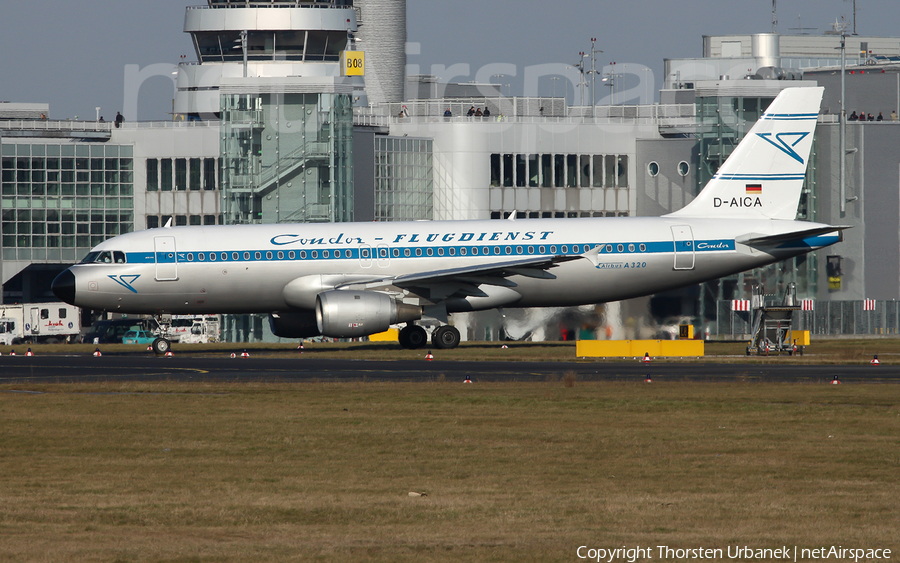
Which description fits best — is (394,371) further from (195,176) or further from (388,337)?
(195,176)

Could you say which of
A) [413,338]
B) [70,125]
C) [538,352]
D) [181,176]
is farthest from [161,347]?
[70,125]

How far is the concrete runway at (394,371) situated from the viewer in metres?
27.7

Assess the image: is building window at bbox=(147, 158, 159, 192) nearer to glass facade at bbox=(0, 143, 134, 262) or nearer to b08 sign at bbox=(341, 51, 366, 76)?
glass facade at bbox=(0, 143, 134, 262)

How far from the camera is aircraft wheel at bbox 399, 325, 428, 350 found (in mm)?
40125

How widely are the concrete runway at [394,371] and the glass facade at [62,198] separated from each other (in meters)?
42.8

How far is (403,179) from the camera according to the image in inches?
2965

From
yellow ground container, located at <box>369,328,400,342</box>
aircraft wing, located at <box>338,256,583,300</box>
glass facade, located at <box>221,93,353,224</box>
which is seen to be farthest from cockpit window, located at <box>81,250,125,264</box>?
glass facade, located at <box>221,93,353,224</box>

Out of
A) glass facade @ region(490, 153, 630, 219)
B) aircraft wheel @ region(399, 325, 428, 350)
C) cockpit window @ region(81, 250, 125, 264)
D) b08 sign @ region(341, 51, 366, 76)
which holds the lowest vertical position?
aircraft wheel @ region(399, 325, 428, 350)

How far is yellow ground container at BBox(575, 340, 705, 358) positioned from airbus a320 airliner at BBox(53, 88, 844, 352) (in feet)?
8.55

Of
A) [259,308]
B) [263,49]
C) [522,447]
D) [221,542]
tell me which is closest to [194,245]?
[259,308]

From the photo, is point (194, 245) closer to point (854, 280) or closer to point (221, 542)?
point (221, 542)

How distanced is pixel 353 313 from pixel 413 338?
15.9ft

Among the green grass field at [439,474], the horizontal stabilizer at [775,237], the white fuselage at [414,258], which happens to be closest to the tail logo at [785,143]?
the white fuselage at [414,258]

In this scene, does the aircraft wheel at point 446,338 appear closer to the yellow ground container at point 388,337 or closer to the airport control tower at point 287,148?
the yellow ground container at point 388,337
